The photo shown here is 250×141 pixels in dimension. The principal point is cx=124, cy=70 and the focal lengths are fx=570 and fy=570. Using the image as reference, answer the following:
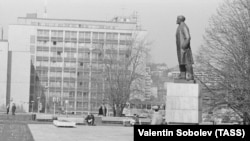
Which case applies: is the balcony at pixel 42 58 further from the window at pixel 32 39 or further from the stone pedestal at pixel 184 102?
the stone pedestal at pixel 184 102

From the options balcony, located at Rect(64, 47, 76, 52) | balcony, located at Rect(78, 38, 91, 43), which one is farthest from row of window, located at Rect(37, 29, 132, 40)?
balcony, located at Rect(64, 47, 76, 52)

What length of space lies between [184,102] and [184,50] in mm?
2201

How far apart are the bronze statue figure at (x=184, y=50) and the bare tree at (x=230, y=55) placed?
559 inches

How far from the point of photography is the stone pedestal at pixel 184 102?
23.2m

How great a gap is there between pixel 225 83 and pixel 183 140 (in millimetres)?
27360

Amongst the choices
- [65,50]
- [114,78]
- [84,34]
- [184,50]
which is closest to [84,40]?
[84,34]

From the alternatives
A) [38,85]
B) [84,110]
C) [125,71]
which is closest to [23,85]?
[38,85]

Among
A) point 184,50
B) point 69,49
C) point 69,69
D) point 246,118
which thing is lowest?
point 246,118

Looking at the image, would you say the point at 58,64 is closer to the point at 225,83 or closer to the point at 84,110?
the point at 84,110

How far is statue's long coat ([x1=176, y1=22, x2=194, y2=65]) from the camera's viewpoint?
77.4 feet

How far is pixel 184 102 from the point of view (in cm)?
2325

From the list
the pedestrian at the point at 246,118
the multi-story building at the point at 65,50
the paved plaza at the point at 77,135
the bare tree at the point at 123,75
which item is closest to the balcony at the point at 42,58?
the multi-story building at the point at 65,50

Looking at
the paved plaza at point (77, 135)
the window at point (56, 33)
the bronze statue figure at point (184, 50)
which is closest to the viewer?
the bronze statue figure at point (184, 50)

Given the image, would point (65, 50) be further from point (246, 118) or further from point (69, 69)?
point (246, 118)
